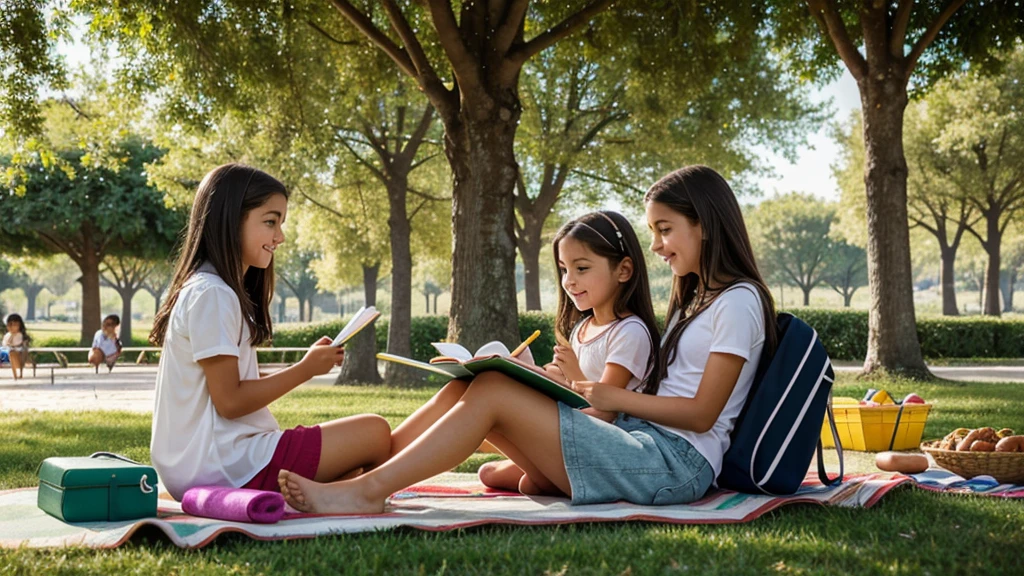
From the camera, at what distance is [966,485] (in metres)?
4.73

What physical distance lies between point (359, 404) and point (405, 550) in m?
8.77

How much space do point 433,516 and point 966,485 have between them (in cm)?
271

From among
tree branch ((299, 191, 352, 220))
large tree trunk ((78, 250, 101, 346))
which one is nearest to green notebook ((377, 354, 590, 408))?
tree branch ((299, 191, 352, 220))

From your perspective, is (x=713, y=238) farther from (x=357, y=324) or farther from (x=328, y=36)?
(x=328, y=36)

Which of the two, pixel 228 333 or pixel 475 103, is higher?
pixel 475 103

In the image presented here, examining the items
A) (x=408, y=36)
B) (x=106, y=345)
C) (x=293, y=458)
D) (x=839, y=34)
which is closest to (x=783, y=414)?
(x=293, y=458)

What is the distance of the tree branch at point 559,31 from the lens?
9.80 meters

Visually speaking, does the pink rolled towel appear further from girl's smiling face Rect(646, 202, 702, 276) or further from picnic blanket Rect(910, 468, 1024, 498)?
picnic blanket Rect(910, 468, 1024, 498)

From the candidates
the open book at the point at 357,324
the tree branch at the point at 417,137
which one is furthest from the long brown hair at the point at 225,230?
the tree branch at the point at 417,137

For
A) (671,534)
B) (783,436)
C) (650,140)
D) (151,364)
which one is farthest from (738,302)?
(151,364)

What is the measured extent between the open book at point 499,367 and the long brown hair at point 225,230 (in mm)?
630

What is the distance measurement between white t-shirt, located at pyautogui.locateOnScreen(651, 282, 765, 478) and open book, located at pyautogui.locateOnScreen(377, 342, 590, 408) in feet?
1.46

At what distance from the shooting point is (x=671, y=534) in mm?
3414

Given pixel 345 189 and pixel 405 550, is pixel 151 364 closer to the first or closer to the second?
pixel 345 189
